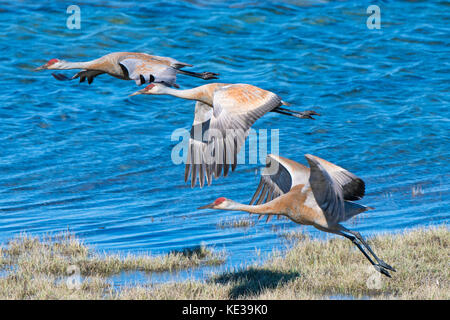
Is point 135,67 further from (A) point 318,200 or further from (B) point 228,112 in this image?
(A) point 318,200

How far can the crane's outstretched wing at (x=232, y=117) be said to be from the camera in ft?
22.9

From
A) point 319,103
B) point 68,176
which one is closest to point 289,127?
point 319,103

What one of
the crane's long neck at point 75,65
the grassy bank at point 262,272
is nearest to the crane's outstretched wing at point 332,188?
the grassy bank at point 262,272

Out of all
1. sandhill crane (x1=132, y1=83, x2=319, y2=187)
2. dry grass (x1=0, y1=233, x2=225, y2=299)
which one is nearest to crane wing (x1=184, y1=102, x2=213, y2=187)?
sandhill crane (x1=132, y1=83, x2=319, y2=187)

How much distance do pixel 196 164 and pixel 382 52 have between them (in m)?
15.1

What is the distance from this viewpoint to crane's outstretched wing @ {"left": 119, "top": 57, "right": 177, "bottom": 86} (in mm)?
7547

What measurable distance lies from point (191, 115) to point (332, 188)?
39.7 feet

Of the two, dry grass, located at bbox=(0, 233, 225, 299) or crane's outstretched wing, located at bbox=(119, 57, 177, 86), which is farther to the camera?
crane's outstretched wing, located at bbox=(119, 57, 177, 86)

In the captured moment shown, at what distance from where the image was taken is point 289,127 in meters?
17.4

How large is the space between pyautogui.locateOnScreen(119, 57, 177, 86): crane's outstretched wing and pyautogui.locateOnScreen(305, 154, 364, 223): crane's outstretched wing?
5.79 feet

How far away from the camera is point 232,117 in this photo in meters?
7.14

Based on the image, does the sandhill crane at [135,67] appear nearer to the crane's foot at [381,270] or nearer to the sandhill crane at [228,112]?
the sandhill crane at [228,112]

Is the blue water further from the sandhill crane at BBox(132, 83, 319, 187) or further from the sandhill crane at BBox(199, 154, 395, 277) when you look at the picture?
the sandhill crane at BBox(132, 83, 319, 187)

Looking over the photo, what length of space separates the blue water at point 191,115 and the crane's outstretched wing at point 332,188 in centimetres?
159
